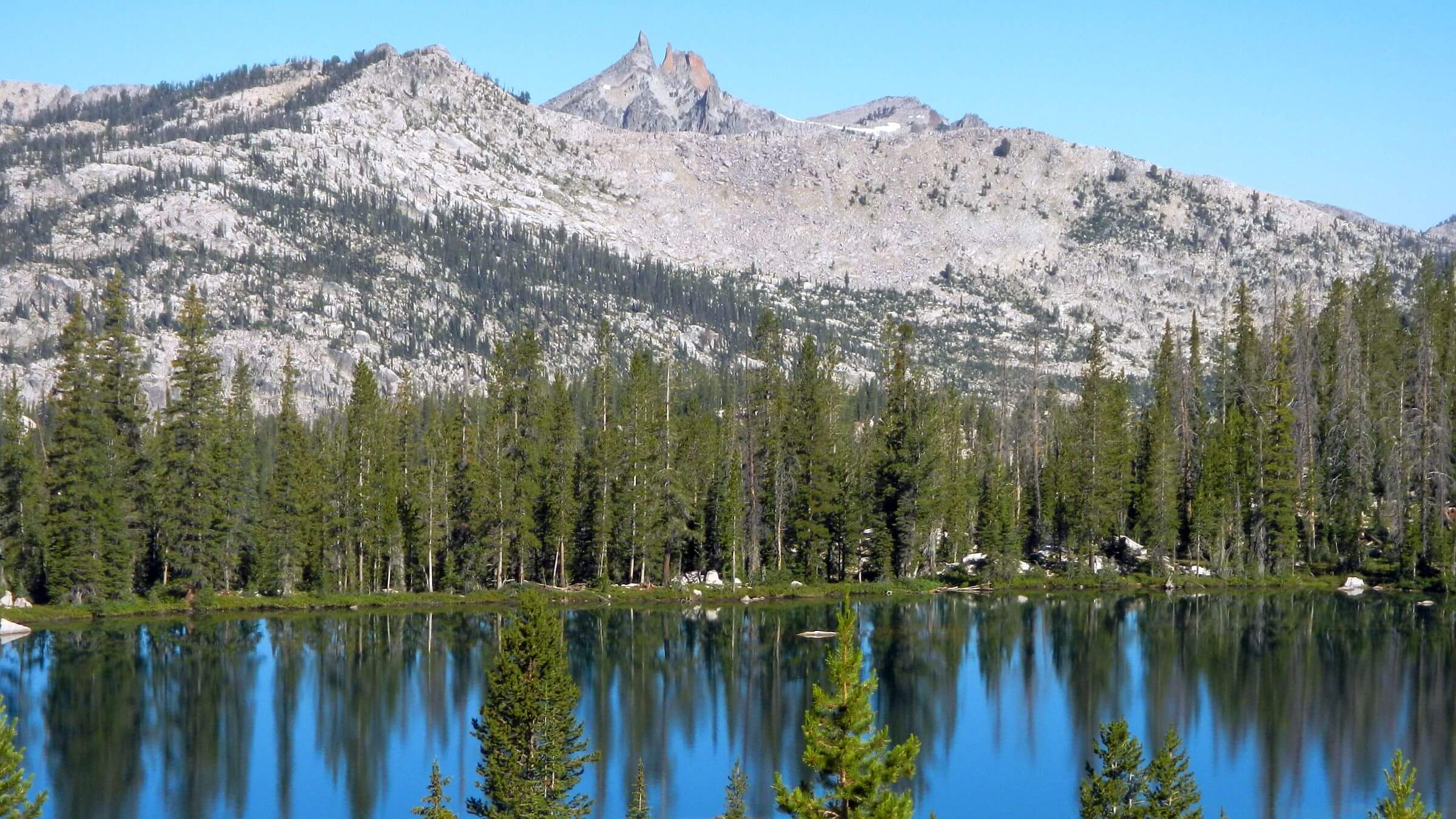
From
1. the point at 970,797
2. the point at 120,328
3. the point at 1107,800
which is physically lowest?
the point at 970,797

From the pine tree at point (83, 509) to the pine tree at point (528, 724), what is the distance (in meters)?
53.6

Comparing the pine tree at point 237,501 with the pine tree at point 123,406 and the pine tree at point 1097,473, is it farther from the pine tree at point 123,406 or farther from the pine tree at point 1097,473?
the pine tree at point 1097,473

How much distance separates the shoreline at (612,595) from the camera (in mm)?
78188

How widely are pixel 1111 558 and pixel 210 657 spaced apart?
64.2m

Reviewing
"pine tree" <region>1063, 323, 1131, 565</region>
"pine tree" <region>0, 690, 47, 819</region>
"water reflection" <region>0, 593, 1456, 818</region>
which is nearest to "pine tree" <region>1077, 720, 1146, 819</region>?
"water reflection" <region>0, 593, 1456, 818</region>

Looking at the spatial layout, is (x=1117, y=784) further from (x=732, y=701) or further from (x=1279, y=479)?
(x=1279, y=479)

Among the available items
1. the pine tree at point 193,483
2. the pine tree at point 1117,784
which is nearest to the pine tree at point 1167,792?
the pine tree at point 1117,784

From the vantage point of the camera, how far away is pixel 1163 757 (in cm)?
2842

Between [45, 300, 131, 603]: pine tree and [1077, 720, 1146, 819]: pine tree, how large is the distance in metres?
65.0

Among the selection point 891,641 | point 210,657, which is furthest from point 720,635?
point 210,657

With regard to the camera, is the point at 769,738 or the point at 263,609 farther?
the point at 263,609

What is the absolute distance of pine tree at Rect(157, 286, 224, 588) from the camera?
80812 mm

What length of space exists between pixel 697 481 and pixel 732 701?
125 ft

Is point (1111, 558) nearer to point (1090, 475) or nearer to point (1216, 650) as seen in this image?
point (1090, 475)
